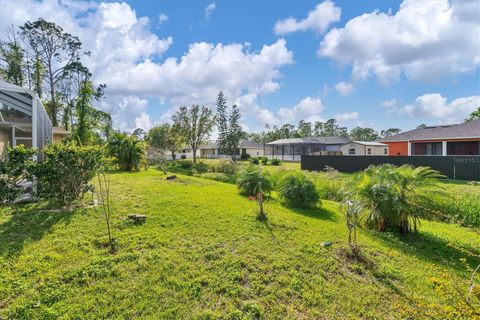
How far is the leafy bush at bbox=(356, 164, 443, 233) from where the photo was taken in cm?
541

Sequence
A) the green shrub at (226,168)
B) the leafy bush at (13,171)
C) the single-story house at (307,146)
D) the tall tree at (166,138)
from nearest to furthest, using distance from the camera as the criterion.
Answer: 1. the leafy bush at (13,171)
2. the green shrub at (226,168)
3. the tall tree at (166,138)
4. the single-story house at (307,146)

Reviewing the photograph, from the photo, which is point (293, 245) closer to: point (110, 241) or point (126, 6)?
point (110, 241)

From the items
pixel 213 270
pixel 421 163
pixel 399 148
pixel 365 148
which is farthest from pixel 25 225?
pixel 365 148

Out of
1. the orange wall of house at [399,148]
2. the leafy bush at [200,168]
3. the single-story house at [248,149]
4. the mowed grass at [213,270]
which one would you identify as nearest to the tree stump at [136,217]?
the mowed grass at [213,270]

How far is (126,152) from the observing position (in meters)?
13.8

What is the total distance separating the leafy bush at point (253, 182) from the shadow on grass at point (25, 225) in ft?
15.5

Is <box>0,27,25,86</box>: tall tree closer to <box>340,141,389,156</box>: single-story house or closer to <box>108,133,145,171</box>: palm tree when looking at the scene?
<box>108,133,145,171</box>: palm tree

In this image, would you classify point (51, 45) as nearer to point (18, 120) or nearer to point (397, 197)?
point (18, 120)

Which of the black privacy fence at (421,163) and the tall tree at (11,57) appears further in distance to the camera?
the tall tree at (11,57)

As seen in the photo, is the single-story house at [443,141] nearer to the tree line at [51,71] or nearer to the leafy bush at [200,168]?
the leafy bush at [200,168]

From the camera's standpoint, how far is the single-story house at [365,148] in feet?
97.1

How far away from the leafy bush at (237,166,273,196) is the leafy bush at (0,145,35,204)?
547 centimetres

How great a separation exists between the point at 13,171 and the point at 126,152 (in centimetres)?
959

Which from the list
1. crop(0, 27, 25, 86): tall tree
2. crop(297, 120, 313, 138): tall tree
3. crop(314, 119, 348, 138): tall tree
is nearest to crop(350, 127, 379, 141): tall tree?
crop(314, 119, 348, 138): tall tree
